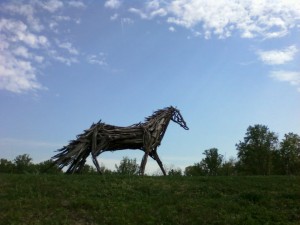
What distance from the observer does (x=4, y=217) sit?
9438 millimetres

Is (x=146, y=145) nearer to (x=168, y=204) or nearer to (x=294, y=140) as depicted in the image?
(x=168, y=204)

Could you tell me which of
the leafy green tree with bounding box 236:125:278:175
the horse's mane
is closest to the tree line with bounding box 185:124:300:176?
the leafy green tree with bounding box 236:125:278:175

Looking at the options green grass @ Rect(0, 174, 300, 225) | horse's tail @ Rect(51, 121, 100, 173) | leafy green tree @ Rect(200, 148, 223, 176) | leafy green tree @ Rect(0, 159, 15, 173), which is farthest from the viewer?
leafy green tree @ Rect(200, 148, 223, 176)

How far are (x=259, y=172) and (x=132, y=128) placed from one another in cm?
1879

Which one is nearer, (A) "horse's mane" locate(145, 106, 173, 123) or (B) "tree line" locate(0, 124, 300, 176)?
(A) "horse's mane" locate(145, 106, 173, 123)

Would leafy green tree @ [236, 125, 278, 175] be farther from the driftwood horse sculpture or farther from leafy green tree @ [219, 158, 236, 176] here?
the driftwood horse sculpture

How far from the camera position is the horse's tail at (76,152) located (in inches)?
632

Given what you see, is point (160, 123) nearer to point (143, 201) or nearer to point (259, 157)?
point (143, 201)

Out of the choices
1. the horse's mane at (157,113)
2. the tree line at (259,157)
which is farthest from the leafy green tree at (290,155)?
the horse's mane at (157,113)

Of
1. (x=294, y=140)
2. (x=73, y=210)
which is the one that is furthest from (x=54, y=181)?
(x=294, y=140)

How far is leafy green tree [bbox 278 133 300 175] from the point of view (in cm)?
3378

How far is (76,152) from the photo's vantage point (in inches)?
634

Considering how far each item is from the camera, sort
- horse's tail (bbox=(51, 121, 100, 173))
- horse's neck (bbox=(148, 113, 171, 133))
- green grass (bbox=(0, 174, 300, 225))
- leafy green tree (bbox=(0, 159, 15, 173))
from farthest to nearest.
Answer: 1. leafy green tree (bbox=(0, 159, 15, 173))
2. horse's neck (bbox=(148, 113, 171, 133))
3. horse's tail (bbox=(51, 121, 100, 173))
4. green grass (bbox=(0, 174, 300, 225))

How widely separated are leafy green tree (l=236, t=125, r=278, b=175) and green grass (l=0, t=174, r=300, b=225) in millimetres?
20359
